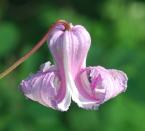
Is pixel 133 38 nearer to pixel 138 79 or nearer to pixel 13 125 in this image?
pixel 138 79

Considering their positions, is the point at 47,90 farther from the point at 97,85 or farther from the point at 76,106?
the point at 76,106

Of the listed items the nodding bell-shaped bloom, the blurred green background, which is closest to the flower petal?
the nodding bell-shaped bloom

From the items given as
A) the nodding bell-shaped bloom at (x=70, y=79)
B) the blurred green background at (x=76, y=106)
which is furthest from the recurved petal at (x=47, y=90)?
the blurred green background at (x=76, y=106)

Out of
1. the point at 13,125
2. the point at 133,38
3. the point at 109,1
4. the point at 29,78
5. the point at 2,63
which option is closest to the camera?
the point at 29,78

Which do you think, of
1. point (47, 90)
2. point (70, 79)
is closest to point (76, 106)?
point (70, 79)

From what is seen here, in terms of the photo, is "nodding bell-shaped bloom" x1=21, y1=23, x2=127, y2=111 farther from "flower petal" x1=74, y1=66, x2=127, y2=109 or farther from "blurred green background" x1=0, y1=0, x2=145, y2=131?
"blurred green background" x1=0, y1=0, x2=145, y2=131

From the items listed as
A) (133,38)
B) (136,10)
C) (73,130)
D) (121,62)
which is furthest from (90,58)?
(136,10)

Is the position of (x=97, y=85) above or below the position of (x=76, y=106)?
above
